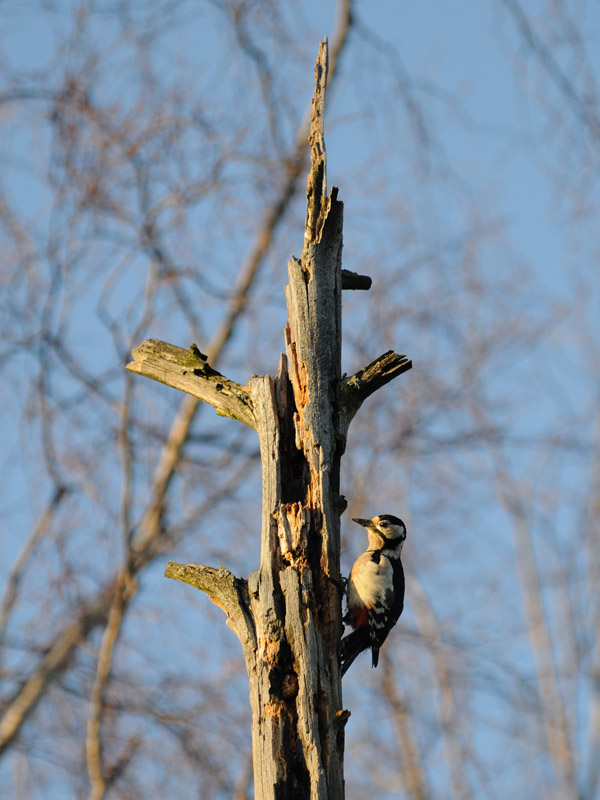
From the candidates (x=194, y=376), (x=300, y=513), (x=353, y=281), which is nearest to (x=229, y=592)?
(x=300, y=513)

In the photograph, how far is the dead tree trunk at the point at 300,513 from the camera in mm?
2891

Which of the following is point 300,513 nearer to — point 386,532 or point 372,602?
point 372,602

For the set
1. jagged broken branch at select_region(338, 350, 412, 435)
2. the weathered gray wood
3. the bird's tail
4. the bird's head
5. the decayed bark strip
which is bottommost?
the bird's tail

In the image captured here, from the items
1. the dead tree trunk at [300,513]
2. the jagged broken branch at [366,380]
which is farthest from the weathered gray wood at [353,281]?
the jagged broken branch at [366,380]

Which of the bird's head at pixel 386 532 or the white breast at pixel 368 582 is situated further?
the bird's head at pixel 386 532

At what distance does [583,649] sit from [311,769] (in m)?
6.90

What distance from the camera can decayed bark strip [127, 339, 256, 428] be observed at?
3.44m

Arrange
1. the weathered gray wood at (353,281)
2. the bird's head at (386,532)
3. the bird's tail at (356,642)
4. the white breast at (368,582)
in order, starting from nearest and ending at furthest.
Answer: the weathered gray wood at (353,281) < the bird's tail at (356,642) < the white breast at (368,582) < the bird's head at (386,532)

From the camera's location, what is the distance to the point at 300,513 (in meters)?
3.14

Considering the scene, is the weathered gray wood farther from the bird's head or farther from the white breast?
the bird's head

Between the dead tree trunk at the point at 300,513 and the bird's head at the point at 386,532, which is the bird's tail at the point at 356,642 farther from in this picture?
the dead tree trunk at the point at 300,513

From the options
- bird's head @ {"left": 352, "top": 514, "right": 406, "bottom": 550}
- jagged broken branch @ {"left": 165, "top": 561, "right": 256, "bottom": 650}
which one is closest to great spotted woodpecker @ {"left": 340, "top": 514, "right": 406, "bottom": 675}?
bird's head @ {"left": 352, "top": 514, "right": 406, "bottom": 550}

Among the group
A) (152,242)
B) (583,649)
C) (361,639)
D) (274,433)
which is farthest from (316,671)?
(583,649)

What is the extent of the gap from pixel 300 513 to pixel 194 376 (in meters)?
0.72
